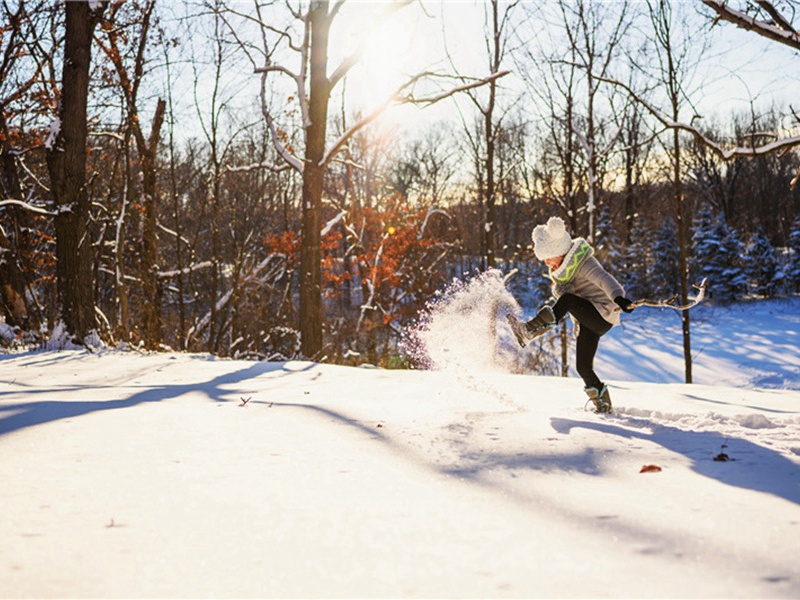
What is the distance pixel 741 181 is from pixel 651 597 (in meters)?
55.1

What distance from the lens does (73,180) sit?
9.45 meters

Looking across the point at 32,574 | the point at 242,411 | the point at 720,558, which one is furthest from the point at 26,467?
the point at 720,558

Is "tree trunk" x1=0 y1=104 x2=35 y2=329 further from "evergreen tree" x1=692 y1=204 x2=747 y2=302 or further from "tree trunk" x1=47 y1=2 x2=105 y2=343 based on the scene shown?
"evergreen tree" x1=692 y1=204 x2=747 y2=302

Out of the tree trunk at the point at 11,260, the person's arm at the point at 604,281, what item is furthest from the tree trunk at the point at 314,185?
the person's arm at the point at 604,281

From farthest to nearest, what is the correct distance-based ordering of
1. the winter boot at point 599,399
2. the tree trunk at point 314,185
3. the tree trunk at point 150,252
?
the tree trunk at point 150,252, the tree trunk at point 314,185, the winter boot at point 599,399

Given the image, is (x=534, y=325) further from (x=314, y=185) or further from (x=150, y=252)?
(x=150, y=252)

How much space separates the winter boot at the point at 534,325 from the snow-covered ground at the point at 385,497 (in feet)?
2.13

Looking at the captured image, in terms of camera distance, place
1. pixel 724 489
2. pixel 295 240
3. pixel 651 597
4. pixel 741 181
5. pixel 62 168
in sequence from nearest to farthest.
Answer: pixel 651 597 < pixel 724 489 < pixel 62 168 < pixel 295 240 < pixel 741 181

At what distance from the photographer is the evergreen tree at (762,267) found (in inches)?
1250

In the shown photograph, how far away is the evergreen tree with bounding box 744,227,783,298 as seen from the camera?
1250 inches

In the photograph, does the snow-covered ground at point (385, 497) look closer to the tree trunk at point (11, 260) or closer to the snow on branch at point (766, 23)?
the snow on branch at point (766, 23)

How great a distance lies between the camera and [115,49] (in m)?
14.3

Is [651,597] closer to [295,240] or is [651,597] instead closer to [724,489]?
[724,489]

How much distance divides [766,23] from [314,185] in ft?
23.6
